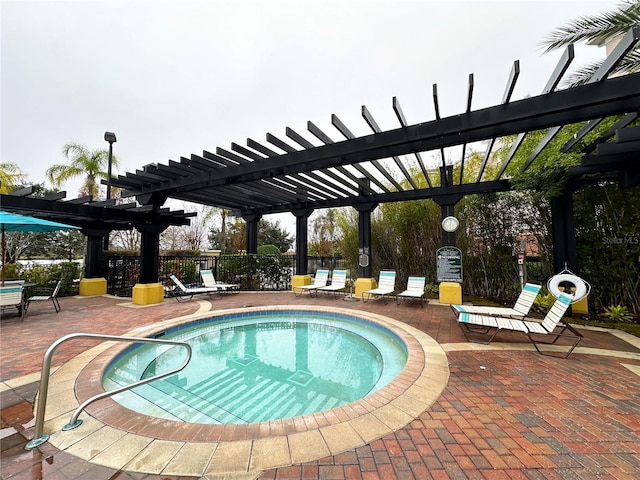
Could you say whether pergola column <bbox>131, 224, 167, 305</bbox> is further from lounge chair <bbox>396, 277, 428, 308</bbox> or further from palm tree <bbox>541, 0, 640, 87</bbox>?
palm tree <bbox>541, 0, 640, 87</bbox>

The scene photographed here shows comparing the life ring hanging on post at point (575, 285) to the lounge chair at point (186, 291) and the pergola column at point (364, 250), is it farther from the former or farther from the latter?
the lounge chair at point (186, 291)

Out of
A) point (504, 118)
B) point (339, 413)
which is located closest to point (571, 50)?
point (504, 118)

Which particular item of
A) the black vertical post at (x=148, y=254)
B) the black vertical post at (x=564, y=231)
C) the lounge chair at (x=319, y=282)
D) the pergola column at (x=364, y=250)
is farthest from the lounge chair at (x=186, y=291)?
the black vertical post at (x=564, y=231)

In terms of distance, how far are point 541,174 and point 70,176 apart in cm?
1780

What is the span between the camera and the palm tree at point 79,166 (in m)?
11.7

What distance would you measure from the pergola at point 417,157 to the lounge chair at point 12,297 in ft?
7.45

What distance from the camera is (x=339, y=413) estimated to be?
2188mm

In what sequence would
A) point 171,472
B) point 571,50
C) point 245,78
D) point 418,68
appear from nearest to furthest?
point 171,472 < point 571,50 < point 418,68 < point 245,78

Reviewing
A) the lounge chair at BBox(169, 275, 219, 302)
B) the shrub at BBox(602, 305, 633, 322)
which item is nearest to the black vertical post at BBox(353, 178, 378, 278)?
the lounge chair at BBox(169, 275, 219, 302)

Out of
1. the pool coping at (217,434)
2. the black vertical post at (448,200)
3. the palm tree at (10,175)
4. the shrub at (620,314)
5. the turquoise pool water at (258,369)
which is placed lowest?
the turquoise pool water at (258,369)

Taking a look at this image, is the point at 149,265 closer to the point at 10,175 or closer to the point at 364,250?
the point at 364,250

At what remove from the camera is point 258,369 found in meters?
3.64

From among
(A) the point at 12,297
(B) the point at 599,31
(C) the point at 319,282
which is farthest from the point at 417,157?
(A) the point at 12,297

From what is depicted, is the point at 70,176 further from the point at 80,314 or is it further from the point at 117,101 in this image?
the point at 80,314
